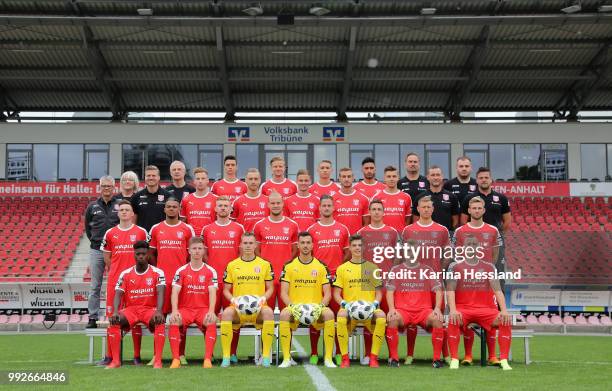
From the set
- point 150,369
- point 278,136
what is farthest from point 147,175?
point 278,136

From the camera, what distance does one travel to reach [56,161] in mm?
28656

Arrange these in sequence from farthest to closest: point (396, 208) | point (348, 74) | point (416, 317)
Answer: point (348, 74), point (396, 208), point (416, 317)

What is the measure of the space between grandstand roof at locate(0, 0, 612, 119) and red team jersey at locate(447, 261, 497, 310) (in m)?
15.3

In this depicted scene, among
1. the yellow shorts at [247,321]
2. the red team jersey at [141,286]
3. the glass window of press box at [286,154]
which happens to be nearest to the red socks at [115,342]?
the red team jersey at [141,286]

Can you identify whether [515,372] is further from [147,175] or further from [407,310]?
[147,175]

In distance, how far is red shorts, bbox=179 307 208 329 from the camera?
28.8 feet

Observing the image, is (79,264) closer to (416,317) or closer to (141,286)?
(141,286)

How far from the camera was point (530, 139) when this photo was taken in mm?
29125

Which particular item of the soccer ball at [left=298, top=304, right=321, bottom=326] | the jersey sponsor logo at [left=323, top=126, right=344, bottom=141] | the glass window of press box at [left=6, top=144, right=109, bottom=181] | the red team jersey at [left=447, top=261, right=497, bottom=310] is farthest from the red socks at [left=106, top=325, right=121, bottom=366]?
the glass window of press box at [left=6, top=144, right=109, bottom=181]

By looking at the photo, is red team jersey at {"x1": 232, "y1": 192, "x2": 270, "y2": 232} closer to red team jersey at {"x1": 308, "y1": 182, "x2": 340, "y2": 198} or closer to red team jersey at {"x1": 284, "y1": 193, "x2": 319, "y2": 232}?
red team jersey at {"x1": 284, "y1": 193, "x2": 319, "y2": 232}

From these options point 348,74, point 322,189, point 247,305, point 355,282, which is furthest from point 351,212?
point 348,74

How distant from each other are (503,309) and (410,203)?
2157 mm

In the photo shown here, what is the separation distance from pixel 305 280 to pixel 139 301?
213cm

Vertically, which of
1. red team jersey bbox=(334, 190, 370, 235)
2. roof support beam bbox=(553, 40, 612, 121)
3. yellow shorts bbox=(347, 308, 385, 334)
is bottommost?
yellow shorts bbox=(347, 308, 385, 334)
